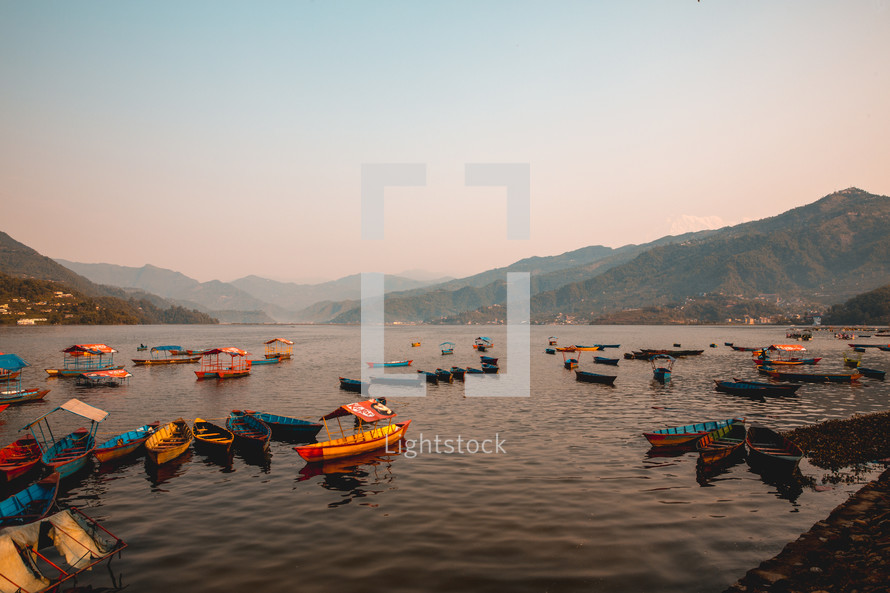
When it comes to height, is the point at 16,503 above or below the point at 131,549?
above

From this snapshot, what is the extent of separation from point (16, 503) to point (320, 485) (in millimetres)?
12179

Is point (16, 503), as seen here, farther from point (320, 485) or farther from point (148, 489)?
point (320, 485)

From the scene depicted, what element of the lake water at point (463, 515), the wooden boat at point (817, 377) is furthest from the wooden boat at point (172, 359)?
the wooden boat at point (817, 377)

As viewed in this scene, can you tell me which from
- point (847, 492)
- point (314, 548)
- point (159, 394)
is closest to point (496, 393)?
point (847, 492)

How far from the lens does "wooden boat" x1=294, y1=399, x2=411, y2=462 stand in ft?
85.1

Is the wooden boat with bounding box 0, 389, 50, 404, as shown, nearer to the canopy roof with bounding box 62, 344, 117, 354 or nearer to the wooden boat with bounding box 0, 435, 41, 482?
the canopy roof with bounding box 62, 344, 117, 354

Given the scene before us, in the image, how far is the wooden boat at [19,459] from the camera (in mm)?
22703

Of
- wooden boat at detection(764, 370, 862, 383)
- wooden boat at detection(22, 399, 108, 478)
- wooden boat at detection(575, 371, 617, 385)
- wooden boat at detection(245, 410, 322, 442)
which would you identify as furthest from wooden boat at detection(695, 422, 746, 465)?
wooden boat at detection(764, 370, 862, 383)

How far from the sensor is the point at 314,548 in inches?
643

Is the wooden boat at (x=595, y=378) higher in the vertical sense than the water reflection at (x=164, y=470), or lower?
lower

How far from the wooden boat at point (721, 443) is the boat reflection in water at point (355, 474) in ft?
61.1

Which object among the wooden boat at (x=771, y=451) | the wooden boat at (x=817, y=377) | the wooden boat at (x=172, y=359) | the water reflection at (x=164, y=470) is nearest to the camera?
the wooden boat at (x=771, y=451)

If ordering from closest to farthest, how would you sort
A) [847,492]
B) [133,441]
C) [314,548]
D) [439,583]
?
[439,583] → [314,548] → [847,492] → [133,441]

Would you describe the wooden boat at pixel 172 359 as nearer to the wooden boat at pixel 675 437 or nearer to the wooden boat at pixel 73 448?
the wooden boat at pixel 73 448
